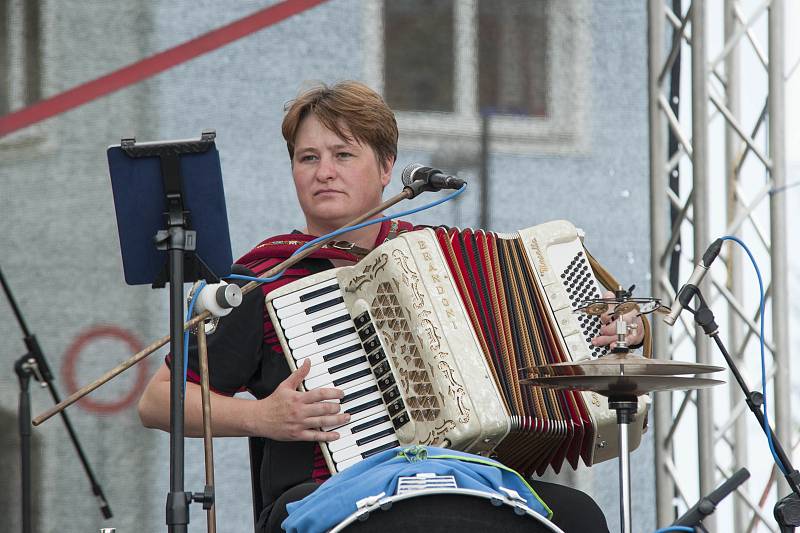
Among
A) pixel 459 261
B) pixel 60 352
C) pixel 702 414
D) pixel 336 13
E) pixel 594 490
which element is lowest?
pixel 594 490

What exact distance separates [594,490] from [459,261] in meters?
1.56

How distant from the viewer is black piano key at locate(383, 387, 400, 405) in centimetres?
232

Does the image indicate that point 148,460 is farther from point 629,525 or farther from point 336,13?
point 629,525

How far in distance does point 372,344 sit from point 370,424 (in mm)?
176

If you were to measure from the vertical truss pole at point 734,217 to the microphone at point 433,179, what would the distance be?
1.52 metres

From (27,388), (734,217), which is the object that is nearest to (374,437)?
(27,388)

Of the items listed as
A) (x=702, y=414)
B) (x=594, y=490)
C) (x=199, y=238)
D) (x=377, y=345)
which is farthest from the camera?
(x=594, y=490)

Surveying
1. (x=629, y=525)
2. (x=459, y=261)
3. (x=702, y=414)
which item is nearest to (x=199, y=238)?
(x=459, y=261)

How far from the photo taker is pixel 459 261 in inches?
96.5

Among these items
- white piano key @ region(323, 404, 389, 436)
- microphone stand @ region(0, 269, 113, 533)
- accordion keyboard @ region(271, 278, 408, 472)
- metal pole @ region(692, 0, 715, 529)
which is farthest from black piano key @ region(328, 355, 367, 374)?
metal pole @ region(692, 0, 715, 529)

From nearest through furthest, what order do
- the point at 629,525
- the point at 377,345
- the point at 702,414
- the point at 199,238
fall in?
the point at 199,238, the point at 629,525, the point at 377,345, the point at 702,414

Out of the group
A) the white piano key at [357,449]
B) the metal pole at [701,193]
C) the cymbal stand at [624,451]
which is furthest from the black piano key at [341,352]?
the metal pole at [701,193]

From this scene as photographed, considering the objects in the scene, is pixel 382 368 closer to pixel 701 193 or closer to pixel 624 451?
pixel 624 451

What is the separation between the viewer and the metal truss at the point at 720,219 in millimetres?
3410
